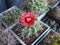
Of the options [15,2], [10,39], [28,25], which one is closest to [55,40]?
[28,25]

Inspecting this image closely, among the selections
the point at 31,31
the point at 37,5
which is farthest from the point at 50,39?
the point at 37,5

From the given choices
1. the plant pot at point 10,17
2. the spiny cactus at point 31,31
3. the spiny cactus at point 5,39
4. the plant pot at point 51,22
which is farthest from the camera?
the plant pot at point 51,22

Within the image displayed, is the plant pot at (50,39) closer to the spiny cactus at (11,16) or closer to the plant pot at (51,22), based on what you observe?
the plant pot at (51,22)

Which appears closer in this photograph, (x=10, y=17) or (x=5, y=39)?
(x=5, y=39)

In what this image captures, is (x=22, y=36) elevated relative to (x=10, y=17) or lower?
lower

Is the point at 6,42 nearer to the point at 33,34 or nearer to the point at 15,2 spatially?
the point at 33,34

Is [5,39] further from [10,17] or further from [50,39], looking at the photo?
[50,39]

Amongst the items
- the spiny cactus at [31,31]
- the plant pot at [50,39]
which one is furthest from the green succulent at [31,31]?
the plant pot at [50,39]

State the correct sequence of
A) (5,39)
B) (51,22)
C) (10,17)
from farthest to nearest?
(51,22) < (10,17) < (5,39)
